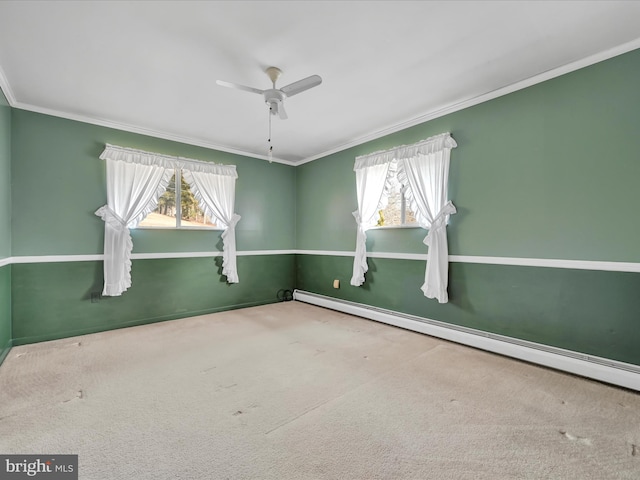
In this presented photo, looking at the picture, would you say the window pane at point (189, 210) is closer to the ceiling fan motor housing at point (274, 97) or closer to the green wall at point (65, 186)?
the green wall at point (65, 186)

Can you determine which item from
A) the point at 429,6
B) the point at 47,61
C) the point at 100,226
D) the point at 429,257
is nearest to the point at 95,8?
the point at 47,61

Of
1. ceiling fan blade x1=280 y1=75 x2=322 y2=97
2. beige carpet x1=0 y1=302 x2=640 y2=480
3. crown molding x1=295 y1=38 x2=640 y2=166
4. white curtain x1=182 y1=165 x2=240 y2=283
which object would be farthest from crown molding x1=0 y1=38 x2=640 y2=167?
beige carpet x1=0 y1=302 x2=640 y2=480

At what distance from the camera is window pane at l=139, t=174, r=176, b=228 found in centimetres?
411

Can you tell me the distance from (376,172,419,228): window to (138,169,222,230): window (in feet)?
8.92

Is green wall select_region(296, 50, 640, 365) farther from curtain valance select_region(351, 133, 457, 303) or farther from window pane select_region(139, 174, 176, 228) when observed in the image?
window pane select_region(139, 174, 176, 228)

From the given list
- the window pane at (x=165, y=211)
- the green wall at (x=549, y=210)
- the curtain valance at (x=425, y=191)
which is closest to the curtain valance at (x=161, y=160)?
the window pane at (x=165, y=211)

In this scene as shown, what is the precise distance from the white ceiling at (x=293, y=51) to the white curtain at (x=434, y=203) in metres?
0.46

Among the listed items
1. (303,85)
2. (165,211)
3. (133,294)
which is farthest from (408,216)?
(133,294)

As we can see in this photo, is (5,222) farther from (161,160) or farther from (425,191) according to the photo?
(425,191)

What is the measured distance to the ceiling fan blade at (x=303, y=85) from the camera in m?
2.29

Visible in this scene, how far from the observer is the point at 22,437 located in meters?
1.65

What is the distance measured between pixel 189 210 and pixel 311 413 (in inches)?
140

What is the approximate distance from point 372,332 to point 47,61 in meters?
4.21

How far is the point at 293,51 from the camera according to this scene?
2.35 m
